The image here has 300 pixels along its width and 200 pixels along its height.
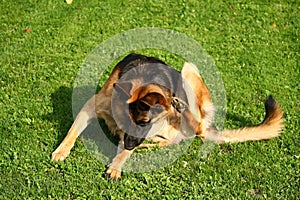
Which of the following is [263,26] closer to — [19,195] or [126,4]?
[126,4]

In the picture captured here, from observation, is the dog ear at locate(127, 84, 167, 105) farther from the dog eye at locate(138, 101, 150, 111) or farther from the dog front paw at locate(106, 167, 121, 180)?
the dog front paw at locate(106, 167, 121, 180)

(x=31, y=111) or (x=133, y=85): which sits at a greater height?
(x=133, y=85)

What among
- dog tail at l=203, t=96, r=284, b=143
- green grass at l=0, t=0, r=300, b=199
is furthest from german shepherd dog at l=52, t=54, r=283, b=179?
green grass at l=0, t=0, r=300, b=199

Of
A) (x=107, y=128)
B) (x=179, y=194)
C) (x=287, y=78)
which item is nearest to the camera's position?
(x=179, y=194)

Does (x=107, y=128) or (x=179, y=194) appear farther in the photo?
(x=107, y=128)

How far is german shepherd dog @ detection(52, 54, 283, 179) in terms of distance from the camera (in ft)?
16.4

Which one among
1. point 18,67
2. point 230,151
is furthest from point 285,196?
point 18,67

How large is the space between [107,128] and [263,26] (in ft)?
15.6

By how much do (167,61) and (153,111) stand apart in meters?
3.35

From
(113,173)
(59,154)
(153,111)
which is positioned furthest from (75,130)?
(153,111)

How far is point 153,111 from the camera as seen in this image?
490 centimetres

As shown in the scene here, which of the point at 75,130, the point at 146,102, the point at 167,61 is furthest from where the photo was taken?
the point at 167,61

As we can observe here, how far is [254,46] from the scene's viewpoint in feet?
29.6

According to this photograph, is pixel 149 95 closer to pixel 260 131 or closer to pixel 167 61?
pixel 260 131
